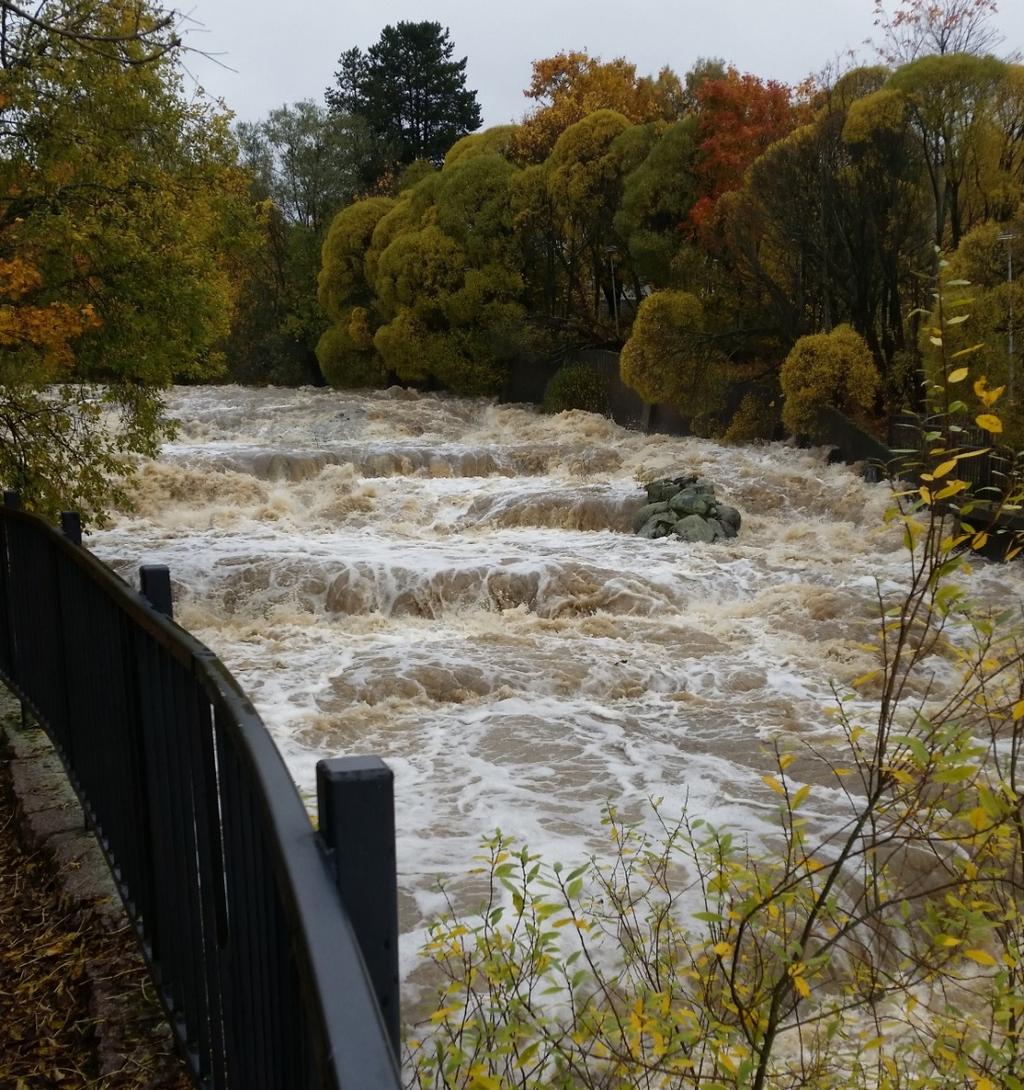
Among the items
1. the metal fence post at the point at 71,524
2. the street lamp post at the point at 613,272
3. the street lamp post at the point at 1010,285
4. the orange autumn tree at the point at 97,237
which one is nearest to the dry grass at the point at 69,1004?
the metal fence post at the point at 71,524

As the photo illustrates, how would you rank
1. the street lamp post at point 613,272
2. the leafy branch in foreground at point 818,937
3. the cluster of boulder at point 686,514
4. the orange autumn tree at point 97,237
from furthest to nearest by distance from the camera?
the street lamp post at point 613,272 → the cluster of boulder at point 686,514 → the orange autumn tree at point 97,237 → the leafy branch in foreground at point 818,937

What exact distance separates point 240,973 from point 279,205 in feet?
134

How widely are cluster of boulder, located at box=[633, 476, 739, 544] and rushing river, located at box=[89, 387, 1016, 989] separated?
0.38 meters

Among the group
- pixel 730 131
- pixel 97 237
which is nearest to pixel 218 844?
pixel 97 237

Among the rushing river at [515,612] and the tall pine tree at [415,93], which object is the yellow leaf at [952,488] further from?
the tall pine tree at [415,93]

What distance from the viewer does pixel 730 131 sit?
2292 cm

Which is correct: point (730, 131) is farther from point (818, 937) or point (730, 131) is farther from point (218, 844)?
point (218, 844)

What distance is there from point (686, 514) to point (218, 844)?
13.1m

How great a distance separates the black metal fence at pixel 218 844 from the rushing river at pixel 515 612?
5.28 ft

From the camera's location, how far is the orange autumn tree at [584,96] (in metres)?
29.7

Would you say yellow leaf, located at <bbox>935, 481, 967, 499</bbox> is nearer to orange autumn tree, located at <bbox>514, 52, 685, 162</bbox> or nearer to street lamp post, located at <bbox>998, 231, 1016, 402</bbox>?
street lamp post, located at <bbox>998, 231, 1016, 402</bbox>

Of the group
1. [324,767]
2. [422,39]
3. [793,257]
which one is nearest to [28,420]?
[324,767]

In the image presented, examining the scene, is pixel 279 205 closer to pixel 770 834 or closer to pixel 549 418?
pixel 549 418

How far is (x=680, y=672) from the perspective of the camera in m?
9.42
